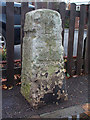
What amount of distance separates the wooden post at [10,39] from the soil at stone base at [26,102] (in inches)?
9.9

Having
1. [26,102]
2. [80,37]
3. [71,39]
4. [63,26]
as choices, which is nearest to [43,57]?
[26,102]

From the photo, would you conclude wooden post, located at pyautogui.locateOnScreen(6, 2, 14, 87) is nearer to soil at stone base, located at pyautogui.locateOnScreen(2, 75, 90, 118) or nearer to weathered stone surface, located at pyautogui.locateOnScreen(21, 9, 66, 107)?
soil at stone base, located at pyautogui.locateOnScreen(2, 75, 90, 118)

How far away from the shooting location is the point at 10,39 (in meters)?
3.15

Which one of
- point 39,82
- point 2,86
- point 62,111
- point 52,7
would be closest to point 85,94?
point 62,111

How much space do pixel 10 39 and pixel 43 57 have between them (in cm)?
91

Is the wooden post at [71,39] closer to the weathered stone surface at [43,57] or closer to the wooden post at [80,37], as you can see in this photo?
the wooden post at [80,37]

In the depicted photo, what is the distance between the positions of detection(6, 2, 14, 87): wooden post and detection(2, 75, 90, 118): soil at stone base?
0.25 m

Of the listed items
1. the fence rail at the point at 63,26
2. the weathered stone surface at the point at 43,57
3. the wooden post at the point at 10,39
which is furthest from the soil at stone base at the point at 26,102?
the fence rail at the point at 63,26

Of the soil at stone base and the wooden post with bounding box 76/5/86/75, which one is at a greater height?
the wooden post with bounding box 76/5/86/75

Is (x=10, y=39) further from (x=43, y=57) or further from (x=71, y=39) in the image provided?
(x=71, y=39)

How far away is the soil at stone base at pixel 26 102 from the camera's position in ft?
8.14

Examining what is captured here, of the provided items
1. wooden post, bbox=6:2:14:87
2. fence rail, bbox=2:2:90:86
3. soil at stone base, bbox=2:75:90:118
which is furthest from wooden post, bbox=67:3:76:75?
wooden post, bbox=6:2:14:87

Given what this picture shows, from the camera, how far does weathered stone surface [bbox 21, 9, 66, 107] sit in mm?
2535

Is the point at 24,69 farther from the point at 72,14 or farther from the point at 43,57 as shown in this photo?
the point at 72,14
